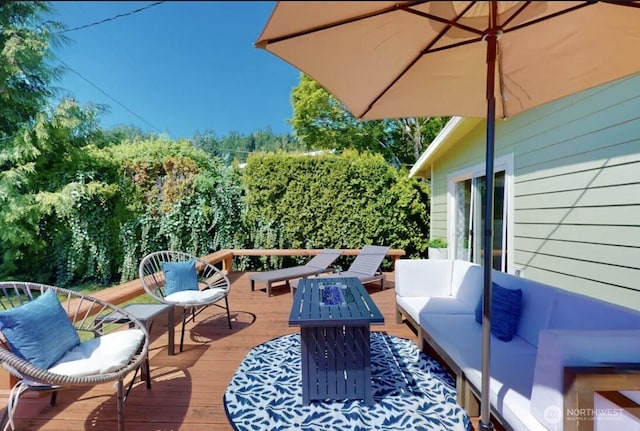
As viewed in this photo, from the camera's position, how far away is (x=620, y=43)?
184 cm

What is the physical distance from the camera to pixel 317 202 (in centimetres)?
723

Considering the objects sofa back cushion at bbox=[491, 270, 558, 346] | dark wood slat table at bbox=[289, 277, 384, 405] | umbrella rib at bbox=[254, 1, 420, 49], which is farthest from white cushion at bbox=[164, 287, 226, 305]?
sofa back cushion at bbox=[491, 270, 558, 346]

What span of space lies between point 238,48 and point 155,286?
320 inches

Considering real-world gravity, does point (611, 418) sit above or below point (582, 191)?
below

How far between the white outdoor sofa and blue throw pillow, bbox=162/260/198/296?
7.69 ft

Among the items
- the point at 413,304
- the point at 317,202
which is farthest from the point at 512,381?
the point at 317,202

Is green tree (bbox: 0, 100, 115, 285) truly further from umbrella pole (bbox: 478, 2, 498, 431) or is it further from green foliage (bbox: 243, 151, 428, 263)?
umbrella pole (bbox: 478, 2, 498, 431)

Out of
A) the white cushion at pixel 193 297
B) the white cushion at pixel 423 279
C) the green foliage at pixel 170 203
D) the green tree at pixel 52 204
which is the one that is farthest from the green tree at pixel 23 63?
the white cushion at pixel 423 279

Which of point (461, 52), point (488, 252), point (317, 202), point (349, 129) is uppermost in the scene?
point (349, 129)

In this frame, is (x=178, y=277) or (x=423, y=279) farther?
(x=423, y=279)

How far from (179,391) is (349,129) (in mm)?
12483

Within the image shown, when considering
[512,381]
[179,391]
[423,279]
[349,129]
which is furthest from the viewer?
[349,129]

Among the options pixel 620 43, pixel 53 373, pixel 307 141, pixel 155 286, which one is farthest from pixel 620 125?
pixel 307 141

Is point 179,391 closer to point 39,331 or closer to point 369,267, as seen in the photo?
point 39,331
